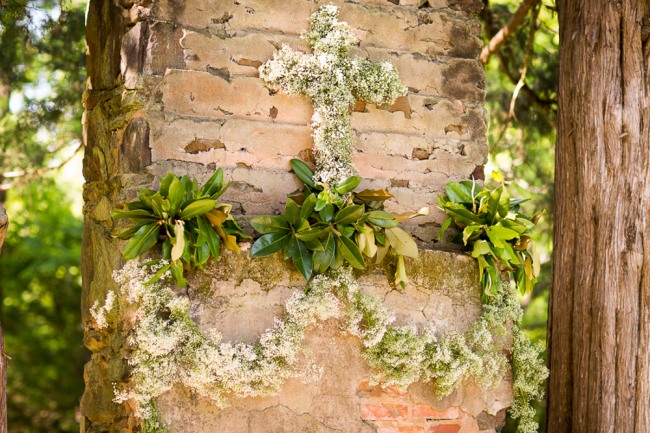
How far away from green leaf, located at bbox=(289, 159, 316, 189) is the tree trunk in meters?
1.34

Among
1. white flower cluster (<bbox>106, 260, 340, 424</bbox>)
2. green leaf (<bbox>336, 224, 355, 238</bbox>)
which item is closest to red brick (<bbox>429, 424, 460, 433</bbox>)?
white flower cluster (<bbox>106, 260, 340, 424</bbox>)

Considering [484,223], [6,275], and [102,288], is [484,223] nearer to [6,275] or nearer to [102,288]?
[102,288]

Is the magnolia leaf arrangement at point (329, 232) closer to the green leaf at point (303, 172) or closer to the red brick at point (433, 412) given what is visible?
the green leaf at point (303, 172)

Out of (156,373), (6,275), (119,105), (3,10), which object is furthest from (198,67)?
(6,275)

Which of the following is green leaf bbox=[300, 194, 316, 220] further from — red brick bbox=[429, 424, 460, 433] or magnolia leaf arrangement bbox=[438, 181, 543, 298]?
red brick bbox=[429, 424, 460, 433]

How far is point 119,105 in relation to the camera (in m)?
2.93

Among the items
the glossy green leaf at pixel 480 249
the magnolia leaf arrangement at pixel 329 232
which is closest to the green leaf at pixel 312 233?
the magnolia leaf arrangement at pixel 329 232

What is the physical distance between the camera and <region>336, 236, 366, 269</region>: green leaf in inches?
110

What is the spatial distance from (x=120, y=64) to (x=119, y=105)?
0.19 m

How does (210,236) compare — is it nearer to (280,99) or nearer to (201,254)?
(201,254)

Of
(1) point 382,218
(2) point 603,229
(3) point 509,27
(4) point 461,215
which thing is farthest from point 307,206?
(3) point 509,27

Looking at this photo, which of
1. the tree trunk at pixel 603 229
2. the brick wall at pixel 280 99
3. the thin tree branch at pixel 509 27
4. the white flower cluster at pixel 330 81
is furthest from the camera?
the thin tree branch at pixel 509 27

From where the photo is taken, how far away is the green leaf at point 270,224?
8.95 feet

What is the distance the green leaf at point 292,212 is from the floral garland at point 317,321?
0.72 ft
